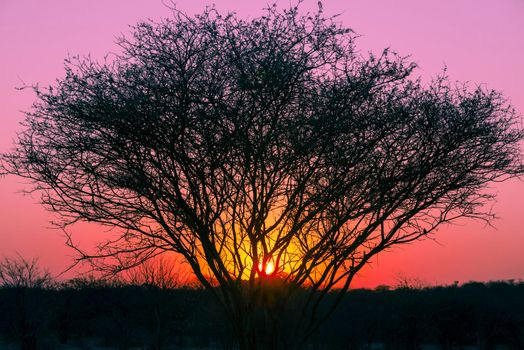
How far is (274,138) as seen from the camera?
52.5ft

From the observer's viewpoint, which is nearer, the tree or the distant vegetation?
the tree

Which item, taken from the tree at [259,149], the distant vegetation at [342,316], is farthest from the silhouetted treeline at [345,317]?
the tree at [259,149]

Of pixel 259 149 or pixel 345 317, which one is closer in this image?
pixel 259 149

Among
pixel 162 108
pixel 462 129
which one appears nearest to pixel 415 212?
pixel 462 129

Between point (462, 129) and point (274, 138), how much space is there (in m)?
5.01

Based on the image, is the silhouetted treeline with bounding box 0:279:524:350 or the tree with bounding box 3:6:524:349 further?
the silhouetted treeline with bounding box 0:279:524:350

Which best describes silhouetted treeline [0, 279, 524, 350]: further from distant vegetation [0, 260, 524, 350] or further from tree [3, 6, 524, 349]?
A: tree [3, 6, 524, 349]

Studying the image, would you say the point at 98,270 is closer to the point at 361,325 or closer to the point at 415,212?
the point at 415,212

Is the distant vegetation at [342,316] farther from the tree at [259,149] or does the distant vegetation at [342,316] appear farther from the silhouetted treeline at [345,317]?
the tree at [259,149]

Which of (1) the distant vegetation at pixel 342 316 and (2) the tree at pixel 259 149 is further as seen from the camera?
(1) the distant vegetation at pixel 342 316

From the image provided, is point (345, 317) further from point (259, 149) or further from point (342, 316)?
point (259, 149)

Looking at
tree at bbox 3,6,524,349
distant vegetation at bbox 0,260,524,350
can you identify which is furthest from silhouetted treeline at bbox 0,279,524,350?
tree at bbox 3,6,524,349

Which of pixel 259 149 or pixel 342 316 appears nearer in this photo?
pixel 259 149

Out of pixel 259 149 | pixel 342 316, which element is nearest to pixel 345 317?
pixel 342 316
